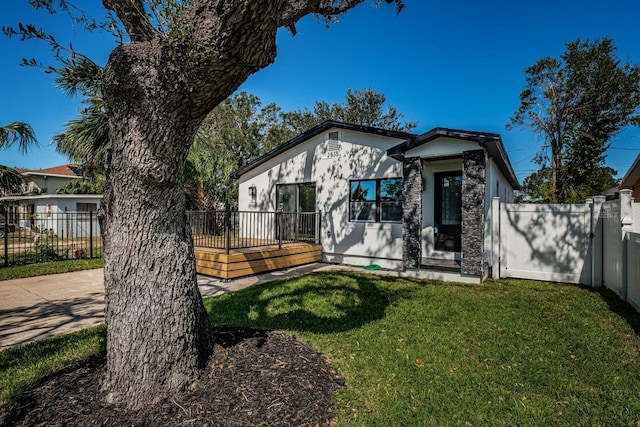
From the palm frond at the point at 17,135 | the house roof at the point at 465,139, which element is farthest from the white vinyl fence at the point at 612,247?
the palm frond at the point at 17,135

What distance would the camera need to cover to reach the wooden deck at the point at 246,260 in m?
7.31

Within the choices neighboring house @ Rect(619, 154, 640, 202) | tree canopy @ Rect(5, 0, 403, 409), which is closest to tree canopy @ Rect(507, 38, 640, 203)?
neighboring house @ Rect(619, 154, 640, 202)

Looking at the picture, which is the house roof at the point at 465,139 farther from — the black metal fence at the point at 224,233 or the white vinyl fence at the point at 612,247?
the black metal fence at the point at 224,233

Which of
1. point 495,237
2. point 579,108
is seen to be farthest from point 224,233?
point 579,108

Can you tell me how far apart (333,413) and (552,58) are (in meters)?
25.0

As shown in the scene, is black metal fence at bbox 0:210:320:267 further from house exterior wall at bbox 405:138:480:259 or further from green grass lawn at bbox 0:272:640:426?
house exterior wall at bbox 405:138:480:259

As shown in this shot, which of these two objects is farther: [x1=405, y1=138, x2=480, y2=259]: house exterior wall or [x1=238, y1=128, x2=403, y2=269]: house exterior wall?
[x1=238, y1=128, x2=403, y2=269]: house exterior wall

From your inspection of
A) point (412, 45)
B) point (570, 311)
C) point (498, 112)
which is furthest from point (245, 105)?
point (570, 311)

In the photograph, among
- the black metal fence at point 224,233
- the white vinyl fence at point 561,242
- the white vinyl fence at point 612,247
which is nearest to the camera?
the white vinyl fence at point 612,247

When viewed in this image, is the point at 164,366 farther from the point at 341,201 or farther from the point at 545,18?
the point at 545,18

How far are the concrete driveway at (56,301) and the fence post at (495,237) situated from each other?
4.82 meters

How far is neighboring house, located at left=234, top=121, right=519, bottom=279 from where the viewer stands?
7035 mm

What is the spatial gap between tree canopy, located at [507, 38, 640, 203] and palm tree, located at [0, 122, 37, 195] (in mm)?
25053

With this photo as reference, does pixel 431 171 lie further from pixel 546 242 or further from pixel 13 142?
pixel 13 142
